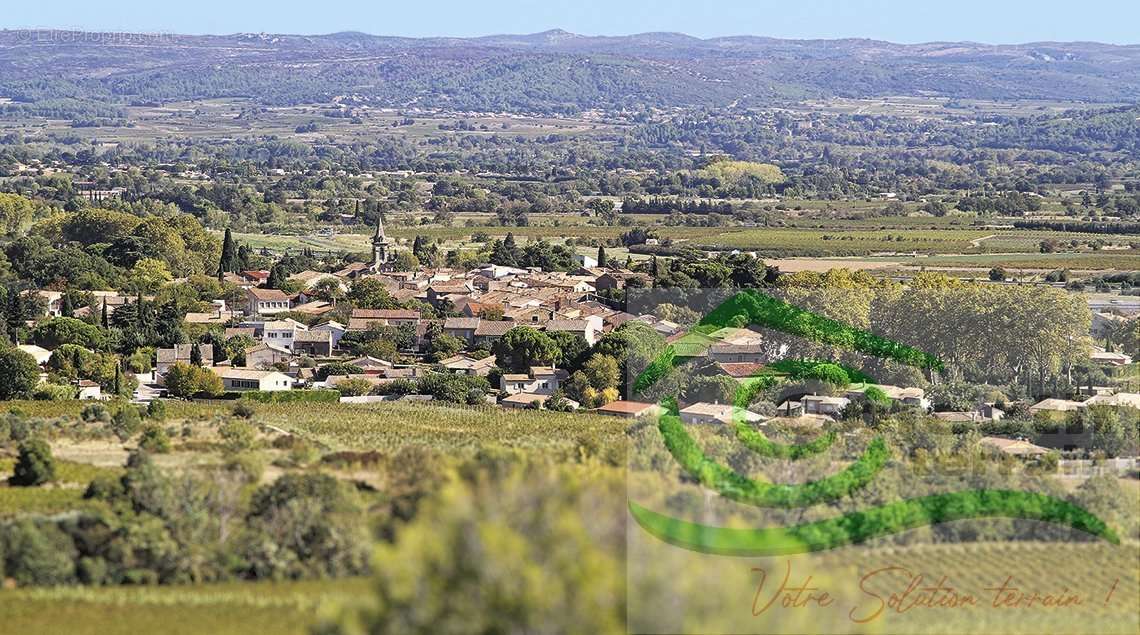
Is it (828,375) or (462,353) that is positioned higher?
(828,375)

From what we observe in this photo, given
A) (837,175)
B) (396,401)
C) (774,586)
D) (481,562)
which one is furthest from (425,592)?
(837,175)

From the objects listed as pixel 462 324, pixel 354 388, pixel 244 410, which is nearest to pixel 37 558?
pixel 244 410

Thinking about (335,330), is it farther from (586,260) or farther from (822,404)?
(586,260)

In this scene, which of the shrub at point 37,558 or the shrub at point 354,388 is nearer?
the shrub at point 37,558

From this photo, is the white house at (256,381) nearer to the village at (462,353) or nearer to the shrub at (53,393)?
the village at (462,353)

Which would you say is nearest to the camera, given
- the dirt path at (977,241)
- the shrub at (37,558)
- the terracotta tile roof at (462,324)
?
the shrub at (37,558)

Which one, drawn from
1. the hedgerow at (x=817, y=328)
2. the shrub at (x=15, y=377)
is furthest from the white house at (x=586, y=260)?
the shrub at (x=15, y=377)
